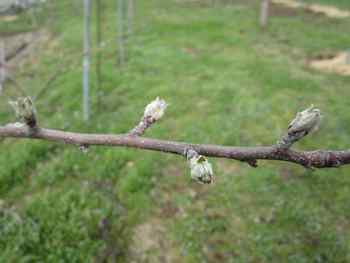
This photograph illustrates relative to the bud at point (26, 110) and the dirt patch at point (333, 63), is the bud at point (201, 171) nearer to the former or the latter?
the bud at point (26, 110)

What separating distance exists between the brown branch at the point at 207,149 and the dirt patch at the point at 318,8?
12905 mm

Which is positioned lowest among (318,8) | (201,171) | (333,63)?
(318,8)

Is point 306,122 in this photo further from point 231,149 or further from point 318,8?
point 318,8

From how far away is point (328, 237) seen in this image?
10.1 feet

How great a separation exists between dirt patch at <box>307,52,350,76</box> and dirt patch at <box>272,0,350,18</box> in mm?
5493

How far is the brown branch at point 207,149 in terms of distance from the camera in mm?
722

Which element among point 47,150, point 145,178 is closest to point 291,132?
point 145,178

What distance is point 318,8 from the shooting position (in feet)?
43.8

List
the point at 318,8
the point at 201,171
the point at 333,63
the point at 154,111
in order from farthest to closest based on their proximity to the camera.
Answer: the point at 318,8, the point at 333,63, the point at 154,111, the point at 201,171

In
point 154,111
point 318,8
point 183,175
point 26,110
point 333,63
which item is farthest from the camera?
point 318,8

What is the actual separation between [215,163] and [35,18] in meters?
9.77

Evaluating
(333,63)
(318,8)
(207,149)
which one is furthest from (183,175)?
(318,8)

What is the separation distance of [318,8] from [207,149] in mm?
14504

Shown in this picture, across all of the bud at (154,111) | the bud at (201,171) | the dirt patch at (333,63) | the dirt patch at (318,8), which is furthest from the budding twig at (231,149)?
the dirt patch at (318,8)
